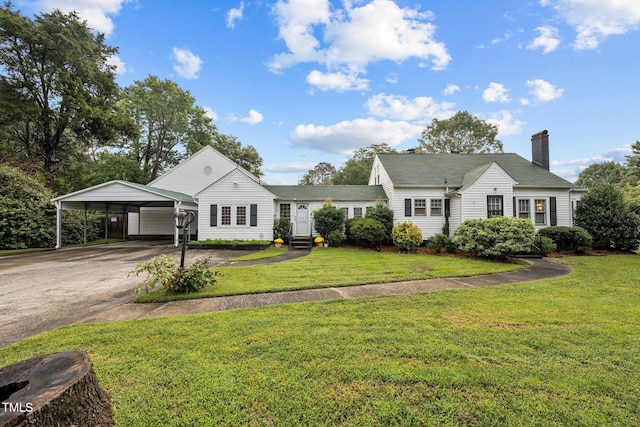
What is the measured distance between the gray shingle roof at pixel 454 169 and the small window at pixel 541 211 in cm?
103

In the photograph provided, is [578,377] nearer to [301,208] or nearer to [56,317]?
[56,317]

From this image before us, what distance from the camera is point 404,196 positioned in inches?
648

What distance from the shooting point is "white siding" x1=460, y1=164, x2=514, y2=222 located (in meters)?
15.1

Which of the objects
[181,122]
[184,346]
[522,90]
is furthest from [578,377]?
[181,122]

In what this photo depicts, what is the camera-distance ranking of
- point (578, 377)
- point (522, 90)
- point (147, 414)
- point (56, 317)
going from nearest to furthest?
point (147, 414) < point (578, 377) < point (56, 317) < point (522, 90)

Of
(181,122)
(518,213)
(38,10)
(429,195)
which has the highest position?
(38,10)

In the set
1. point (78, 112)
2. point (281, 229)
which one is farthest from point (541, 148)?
point (78, 112)

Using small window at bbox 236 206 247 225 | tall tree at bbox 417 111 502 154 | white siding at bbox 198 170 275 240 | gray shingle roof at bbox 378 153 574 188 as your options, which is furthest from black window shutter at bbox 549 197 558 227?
small window at bbox 236 206 247 225

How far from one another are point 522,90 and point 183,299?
65.3ft

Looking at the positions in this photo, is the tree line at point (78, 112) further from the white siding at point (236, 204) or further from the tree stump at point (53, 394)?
the tree stump at point (53, 394)

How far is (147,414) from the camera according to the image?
2.16 m

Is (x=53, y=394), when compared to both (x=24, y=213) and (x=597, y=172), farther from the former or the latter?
(x=597, y=172)

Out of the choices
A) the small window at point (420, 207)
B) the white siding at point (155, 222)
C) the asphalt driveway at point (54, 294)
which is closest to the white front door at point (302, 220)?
the small window at point (420, 207)

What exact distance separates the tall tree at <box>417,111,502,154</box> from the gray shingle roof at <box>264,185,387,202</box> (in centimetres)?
1974
